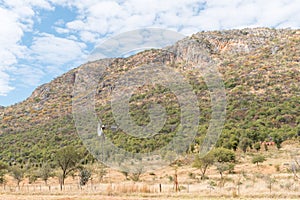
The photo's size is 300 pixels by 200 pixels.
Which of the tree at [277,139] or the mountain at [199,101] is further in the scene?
the mountain at [199,101]

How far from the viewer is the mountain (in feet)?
168

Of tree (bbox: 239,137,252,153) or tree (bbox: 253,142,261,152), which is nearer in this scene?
tree (bbox: 239,137,252,153)

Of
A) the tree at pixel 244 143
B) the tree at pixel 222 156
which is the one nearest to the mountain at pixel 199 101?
the tree at pixel 244 143

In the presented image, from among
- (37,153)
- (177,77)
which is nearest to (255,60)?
(37,153)

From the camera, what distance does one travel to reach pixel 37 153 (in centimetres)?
6034

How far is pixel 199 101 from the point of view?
7244cm

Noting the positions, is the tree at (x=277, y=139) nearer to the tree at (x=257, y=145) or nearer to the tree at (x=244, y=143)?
the tree at (x=257, y=145)

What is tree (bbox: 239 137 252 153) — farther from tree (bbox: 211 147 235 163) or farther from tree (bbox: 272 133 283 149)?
tree (bbox: 211 147 235 163)

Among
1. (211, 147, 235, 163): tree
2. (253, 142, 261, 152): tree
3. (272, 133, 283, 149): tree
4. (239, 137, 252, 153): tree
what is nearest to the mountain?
(272, 133, 283, 149): tree

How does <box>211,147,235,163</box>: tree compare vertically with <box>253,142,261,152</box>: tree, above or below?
below

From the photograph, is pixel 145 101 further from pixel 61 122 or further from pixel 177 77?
pixel 177 77

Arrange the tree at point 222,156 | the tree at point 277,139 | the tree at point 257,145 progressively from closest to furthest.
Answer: the tree at point 222,156 < the tree at point 277,139 < the tree at point 257,145

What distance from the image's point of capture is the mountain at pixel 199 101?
51.1m

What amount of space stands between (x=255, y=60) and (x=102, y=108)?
6001 centimetres
